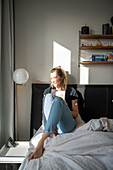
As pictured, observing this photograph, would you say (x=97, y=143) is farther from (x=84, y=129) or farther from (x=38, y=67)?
(x=38, y=67)

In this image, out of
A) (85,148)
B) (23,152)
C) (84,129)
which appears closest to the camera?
(85,148)

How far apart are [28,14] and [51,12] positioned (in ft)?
1.16

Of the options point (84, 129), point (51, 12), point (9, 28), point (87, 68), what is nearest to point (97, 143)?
point (84, 129)

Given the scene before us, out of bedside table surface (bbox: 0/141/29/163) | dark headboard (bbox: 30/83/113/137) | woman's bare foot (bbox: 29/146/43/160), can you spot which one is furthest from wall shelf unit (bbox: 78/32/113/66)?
woman's bare foot (bbox: 29/146/43/160)

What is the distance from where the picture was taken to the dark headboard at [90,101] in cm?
265

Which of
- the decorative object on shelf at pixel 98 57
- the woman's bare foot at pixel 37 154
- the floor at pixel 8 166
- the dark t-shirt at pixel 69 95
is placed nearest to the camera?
the woman's bare foot at pixel 37 154

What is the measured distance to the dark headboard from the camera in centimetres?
265

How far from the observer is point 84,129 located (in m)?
1.66

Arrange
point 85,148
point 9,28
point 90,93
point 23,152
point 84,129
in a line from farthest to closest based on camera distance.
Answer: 1. point 90,93
2. point 9,28
3. point 23,152
4. point 84,129
5. point 85,148

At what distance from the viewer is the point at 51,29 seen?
2.76 meters

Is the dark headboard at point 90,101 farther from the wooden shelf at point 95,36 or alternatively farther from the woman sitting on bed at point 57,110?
the wooden shelf at point 95,36

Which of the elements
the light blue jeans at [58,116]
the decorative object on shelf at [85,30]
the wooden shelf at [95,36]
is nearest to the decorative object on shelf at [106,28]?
the wooden shelf at [95,36]

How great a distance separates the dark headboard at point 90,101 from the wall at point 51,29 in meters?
0.16

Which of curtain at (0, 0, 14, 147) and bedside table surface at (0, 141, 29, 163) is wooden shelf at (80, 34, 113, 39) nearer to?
curtain at (0, 0, 14, 147)
